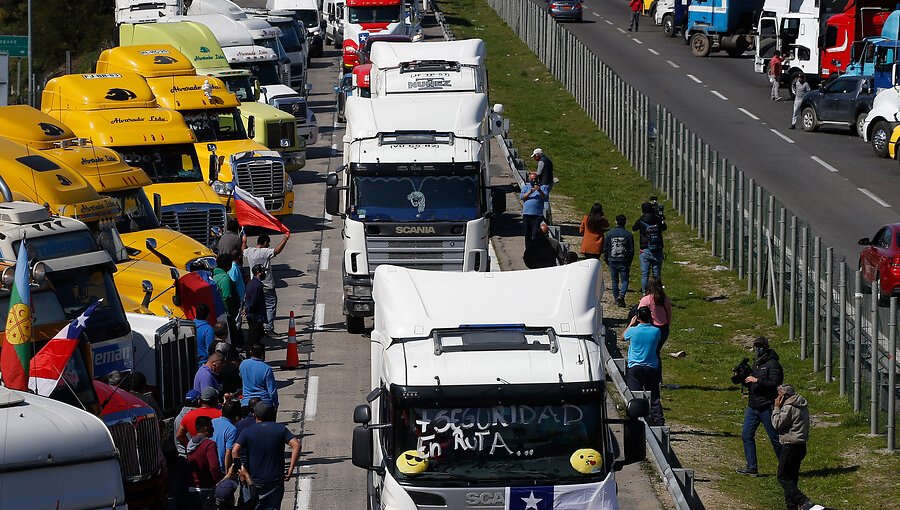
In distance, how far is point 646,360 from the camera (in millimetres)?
19688

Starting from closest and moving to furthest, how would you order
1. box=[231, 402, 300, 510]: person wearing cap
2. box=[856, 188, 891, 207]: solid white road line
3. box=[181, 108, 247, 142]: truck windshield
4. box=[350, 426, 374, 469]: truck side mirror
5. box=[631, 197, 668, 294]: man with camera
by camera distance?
box=[350, 426, 374, 469]: truck side mirror, box=[231, 402, 300, 510]: person wearing cap, box=[631, 197, 668, 294]: man with camera, box=[181, 108, 247, 142]: truck windshield, box=[856, 188, 891, 207]: solid white road line

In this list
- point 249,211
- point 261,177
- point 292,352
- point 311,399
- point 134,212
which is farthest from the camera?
point 261,177

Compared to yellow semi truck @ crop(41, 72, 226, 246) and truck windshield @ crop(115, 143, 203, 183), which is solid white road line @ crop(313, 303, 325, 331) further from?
truck windshield @ crop(115, 143, 203, 183)

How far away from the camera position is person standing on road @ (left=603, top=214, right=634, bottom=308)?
26.6 metres

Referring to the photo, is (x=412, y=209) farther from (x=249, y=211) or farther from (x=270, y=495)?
(x=270, y=495)

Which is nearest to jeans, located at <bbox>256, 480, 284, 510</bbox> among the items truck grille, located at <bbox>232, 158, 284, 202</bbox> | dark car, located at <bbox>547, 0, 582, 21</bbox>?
truck grille, located at <bbox>232, 158, 284, 202</bbox>

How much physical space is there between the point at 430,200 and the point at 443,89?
6968mm

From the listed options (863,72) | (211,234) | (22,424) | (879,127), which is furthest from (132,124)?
(863,72)

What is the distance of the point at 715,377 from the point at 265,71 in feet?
82.3

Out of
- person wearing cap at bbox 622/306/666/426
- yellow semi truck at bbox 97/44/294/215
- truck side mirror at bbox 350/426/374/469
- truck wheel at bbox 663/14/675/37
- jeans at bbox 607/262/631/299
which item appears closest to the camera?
truck side mirror at bbox 350/426/374/469

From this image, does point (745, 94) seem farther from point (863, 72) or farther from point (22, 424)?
point (22, 424)

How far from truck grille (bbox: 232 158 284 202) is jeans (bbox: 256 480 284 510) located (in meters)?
18.7

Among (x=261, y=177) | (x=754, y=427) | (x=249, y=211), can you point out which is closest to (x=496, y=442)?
(x=754, y=427)

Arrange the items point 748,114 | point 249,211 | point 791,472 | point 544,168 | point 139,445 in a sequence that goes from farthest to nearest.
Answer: point 748,114
point 544,168
point 249,211
point 791,472
point 139,445
